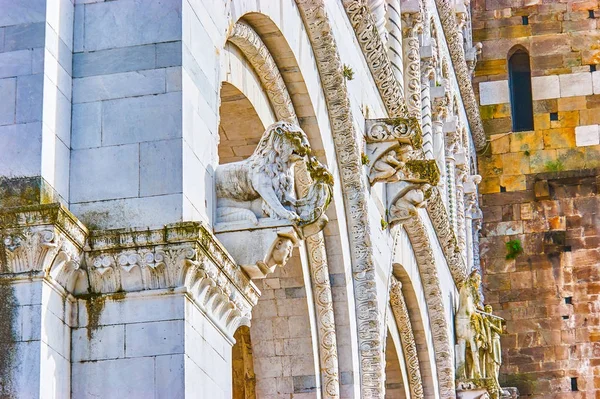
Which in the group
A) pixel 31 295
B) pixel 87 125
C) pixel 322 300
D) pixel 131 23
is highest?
pixel 131 23

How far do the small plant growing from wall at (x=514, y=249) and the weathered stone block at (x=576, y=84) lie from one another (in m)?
3.09

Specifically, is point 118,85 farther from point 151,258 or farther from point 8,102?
point 151,258

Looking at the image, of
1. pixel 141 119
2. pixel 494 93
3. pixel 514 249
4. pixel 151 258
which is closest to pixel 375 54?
pixel 141 119

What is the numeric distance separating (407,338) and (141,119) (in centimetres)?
1041

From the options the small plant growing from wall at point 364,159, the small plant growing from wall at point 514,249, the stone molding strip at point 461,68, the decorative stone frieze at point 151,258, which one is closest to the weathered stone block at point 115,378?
the decorative stone frieze at point 151,258

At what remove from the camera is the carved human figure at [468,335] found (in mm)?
22264

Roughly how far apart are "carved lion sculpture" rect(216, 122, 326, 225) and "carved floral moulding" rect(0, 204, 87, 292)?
126 cm

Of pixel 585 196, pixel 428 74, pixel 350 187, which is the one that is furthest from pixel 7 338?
pixel 585 196

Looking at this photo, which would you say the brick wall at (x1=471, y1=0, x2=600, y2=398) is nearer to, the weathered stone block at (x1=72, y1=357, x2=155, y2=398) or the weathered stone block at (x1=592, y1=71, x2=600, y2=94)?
the weathered stone block at (x1=592, y1=71, x2=600, y2=94)

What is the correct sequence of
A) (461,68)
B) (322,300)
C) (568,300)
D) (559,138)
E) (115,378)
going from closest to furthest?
(115,378) → (322,300) → (461,68) → (568,300) → (559,138)

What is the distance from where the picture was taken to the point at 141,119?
893 centimetres

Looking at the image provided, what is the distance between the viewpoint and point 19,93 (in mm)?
8719

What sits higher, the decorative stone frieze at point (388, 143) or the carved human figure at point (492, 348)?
the decorative stone frieze at point (388, 143)

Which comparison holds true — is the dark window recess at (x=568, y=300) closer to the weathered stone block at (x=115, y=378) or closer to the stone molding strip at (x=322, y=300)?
the stone molding strip at (x=322, y=300)
